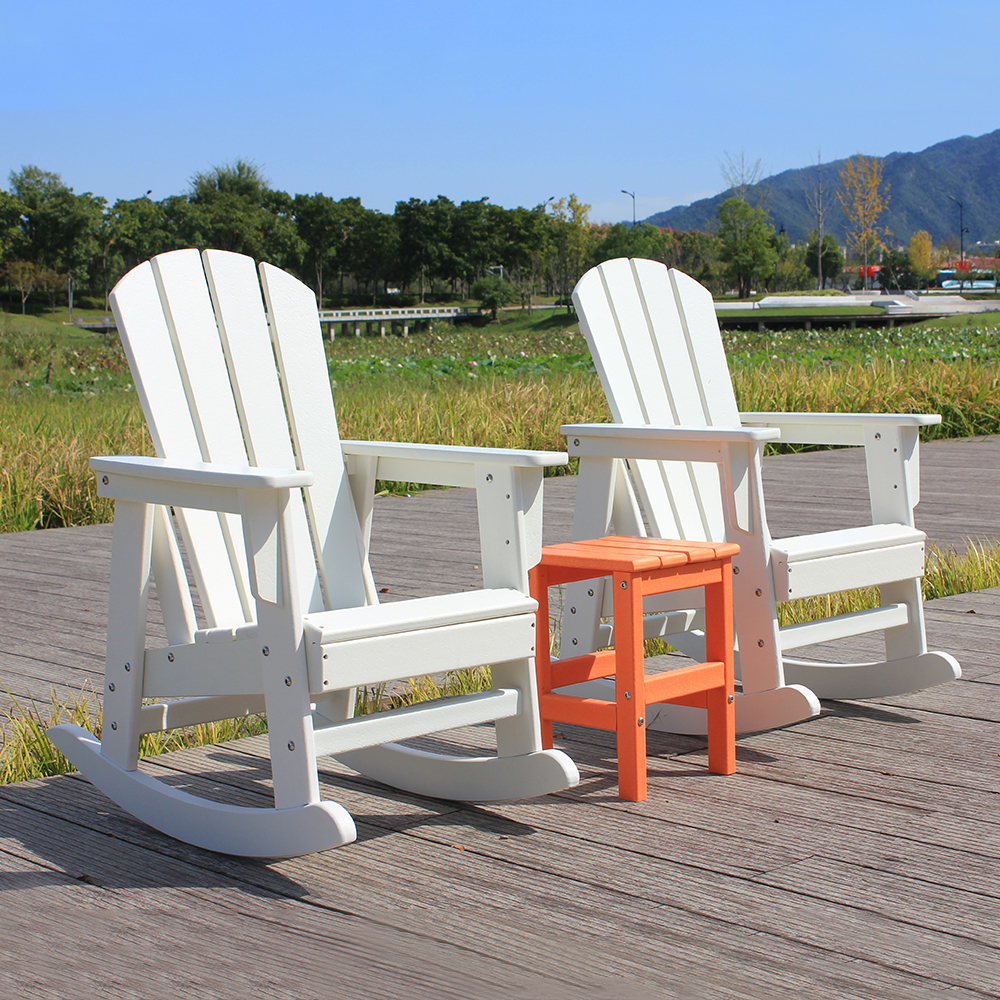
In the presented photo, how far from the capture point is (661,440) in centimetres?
231

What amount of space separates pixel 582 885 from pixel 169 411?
3.54 ft

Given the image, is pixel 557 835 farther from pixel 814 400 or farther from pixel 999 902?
pixel 814 400

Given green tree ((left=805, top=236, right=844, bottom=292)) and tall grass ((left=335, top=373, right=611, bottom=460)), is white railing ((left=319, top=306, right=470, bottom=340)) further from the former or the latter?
tall grass ((left=335, top=373, right=611, bottom=460))

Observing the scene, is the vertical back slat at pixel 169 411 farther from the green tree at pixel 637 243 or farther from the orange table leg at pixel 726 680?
the green tree at pixel 637 243

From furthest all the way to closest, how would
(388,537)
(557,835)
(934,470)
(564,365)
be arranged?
(564,365)
(934,470)
(388,537)
(557,835)

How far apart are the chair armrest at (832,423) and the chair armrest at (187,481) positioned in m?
1.28

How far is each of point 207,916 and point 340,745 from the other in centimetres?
29

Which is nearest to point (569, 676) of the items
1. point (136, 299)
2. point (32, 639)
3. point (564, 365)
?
point (136, 299)

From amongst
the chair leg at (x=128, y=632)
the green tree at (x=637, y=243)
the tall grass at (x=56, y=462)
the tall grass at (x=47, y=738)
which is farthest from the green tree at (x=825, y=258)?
the chair leg at (x=128, y=632)

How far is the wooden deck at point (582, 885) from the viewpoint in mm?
1366

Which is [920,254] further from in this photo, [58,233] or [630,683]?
[630,683]

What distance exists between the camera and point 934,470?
6.53 m

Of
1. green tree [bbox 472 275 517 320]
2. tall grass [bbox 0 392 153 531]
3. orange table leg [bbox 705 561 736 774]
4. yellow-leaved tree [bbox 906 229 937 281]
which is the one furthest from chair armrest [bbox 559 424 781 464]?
yellow-leaved tree [bbox 906 229 937 281]

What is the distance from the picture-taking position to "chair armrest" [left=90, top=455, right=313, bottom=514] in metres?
1.58
